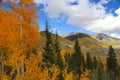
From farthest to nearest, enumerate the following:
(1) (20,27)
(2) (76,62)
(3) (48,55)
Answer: (2) (76,62), (3) (48,55), (1) (20,27)

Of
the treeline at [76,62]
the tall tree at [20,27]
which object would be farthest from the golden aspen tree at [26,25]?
the treeline at [76,62]

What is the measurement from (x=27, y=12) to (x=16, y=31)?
2590 millimetres

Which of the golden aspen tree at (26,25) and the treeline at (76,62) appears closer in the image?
the golden aspen tree at (26,25)

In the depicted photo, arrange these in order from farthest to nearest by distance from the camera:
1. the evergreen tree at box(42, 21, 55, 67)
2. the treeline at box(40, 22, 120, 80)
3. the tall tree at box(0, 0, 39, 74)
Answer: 1. the treeline at box(40, 22, 120, 80)
2. the evergreen tree at box(42, 21, 55, 67)
3. the tall tree at box(0, 0, 39, 74)

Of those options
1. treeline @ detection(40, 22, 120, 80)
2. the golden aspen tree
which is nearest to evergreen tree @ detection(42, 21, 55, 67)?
treeline @ detection(40, 22, 120, 80)

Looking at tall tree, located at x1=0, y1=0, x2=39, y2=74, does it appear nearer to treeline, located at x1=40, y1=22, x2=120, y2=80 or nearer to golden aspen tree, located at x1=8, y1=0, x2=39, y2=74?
golden aspen tree, located at x1=8, y1=0, x2=39, y2=74

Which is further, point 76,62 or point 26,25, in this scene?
point 76,62

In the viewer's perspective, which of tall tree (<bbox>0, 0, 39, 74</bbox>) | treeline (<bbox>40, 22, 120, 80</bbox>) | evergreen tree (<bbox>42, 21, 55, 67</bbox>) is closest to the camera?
tall tree (<bbox>0, 0, 39, 74</bbox>)

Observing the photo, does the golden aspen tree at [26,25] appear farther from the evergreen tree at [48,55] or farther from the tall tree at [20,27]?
the evergreen tree at [48,55]

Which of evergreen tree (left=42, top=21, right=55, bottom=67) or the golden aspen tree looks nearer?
the golden aspen tree

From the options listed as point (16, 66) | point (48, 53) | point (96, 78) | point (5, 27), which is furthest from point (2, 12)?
point (96, 78)

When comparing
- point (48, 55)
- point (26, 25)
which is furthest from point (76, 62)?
point (26, 25)

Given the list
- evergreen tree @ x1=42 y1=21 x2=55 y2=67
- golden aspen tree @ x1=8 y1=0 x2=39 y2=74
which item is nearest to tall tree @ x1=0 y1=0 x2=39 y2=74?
golden aspen tree @ x1=8 y1=0 x2=39 y2=74

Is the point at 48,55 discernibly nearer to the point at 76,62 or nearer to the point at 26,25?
the point at 26,25
